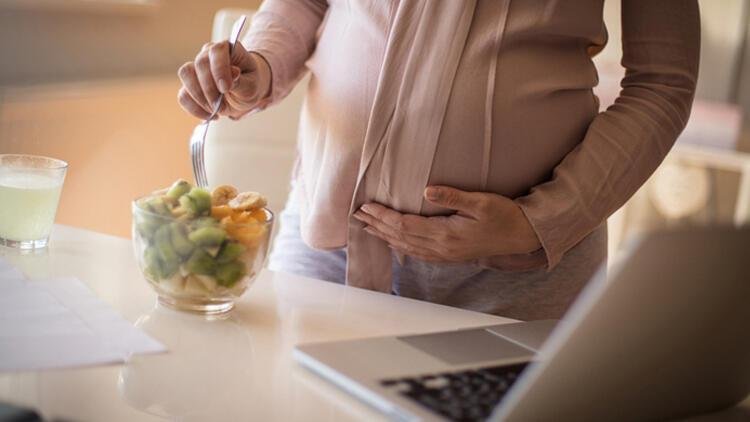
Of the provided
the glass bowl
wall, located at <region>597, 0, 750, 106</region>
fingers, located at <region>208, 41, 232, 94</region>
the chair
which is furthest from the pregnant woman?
wall, located at <region>597, 0, 750, 106</region>

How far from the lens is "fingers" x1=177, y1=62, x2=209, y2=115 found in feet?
3.32

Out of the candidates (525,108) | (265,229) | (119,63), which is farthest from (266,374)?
(119,63)

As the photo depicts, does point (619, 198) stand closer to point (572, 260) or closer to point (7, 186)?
point (572, 260)

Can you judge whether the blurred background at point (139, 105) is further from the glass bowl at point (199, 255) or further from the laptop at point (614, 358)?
the laptop at point (614, 358)

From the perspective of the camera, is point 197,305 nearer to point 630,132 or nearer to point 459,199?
point 459,199

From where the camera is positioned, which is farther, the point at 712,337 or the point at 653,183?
the point at 653,183

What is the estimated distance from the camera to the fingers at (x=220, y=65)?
3.22 feet

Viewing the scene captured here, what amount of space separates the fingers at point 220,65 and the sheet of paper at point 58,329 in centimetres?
25

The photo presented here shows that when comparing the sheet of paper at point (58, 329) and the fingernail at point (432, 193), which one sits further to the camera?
the fingernail at point (432, 193)

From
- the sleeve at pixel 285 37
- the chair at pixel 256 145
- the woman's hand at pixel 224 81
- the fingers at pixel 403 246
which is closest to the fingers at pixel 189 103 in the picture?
the woman's hand at pixel 224 81

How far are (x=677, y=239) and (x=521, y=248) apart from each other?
20.1 inches

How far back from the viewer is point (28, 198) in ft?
3.24

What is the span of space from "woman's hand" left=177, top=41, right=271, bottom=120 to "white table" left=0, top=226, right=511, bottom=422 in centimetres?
19

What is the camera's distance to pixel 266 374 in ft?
→ 2.39
